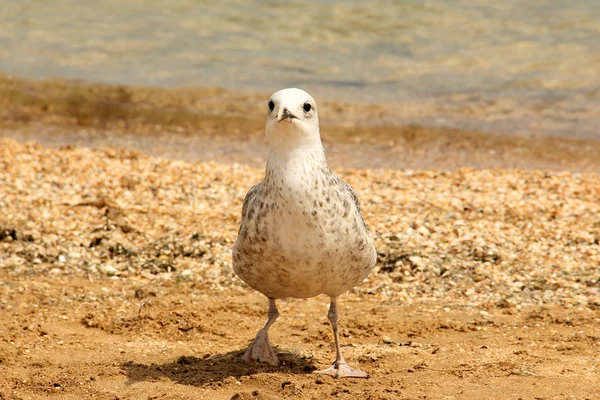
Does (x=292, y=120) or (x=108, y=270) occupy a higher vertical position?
(x=292, y=120)

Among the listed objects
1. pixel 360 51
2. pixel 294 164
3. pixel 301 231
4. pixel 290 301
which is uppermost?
pixel 360 51

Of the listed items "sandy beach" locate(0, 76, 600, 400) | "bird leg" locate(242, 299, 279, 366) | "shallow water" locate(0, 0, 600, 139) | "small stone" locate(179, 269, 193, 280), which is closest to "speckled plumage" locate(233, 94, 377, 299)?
"bird leg" locate(242, 299, 279, 366)

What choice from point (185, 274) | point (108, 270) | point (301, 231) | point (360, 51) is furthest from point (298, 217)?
point (360, 51)

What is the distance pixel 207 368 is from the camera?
5023mm

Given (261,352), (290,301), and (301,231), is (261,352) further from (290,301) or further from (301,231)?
(290,301)

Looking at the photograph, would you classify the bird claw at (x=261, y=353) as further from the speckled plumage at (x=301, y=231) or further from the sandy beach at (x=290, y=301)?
the speckled plumage at (x=301, y=231)

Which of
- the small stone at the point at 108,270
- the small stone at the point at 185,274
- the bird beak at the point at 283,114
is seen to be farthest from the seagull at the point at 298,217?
the small stone at the point at 108,270

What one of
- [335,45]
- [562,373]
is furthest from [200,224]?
[335,45]

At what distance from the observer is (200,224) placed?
743cm

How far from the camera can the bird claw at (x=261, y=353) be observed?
16.7ft

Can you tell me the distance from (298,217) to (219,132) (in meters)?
7.78

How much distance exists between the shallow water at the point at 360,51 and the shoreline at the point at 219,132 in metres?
0.45

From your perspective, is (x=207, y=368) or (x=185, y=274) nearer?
(x=207, y=368)

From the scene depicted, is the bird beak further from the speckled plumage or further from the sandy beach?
the sandy beach
